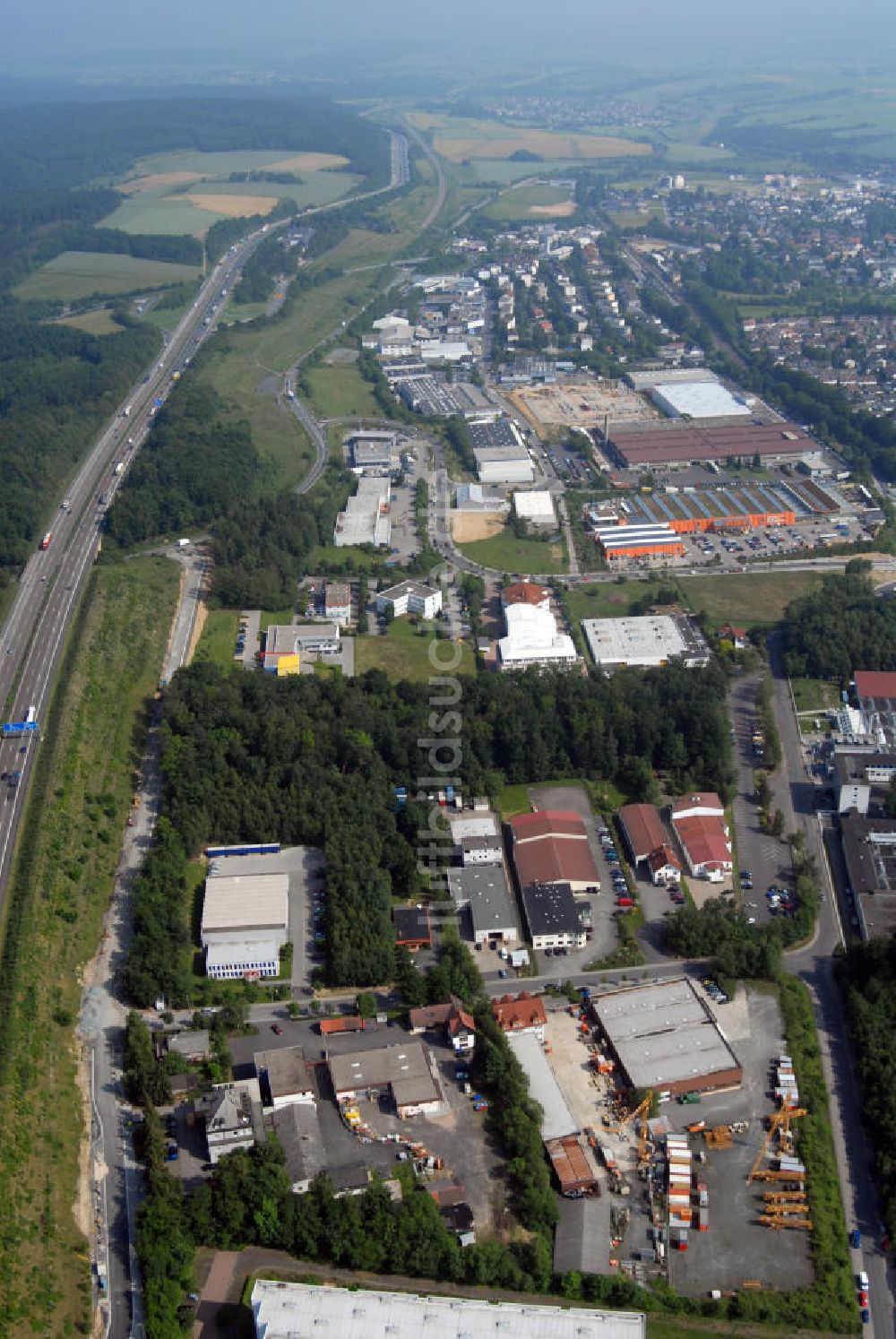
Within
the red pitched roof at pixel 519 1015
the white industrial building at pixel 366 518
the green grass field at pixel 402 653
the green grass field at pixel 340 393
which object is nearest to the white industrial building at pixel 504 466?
the white industrial building at pixel 366 518

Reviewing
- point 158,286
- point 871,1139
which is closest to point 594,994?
point 871,1139

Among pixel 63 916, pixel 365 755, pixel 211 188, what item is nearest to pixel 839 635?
pixel 365 755

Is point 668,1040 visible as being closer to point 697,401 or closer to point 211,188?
point 697,401

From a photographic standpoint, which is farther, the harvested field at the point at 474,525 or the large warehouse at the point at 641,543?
the harvested field at the point at 474,525

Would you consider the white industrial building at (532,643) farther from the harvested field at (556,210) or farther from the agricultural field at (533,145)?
the agricultural field at (533,145)

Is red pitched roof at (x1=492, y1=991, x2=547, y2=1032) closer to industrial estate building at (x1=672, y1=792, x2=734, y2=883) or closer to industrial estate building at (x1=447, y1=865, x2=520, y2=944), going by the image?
industrial estate building at (x1=447, y1=865, x2=520, y2=944)

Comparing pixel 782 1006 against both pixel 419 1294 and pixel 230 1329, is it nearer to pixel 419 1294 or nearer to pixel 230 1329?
pixel 419 1294
